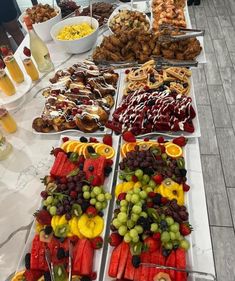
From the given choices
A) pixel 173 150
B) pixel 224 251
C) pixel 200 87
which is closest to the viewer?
pixel 173 150

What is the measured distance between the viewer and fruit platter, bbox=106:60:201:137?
47.2 inches

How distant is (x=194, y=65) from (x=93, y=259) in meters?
1.19

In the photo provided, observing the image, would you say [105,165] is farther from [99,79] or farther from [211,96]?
[211,96]

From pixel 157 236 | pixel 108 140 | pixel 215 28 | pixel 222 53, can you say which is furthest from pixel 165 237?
pixel 215 28

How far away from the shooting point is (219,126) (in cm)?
222

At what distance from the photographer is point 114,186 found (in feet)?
3.56

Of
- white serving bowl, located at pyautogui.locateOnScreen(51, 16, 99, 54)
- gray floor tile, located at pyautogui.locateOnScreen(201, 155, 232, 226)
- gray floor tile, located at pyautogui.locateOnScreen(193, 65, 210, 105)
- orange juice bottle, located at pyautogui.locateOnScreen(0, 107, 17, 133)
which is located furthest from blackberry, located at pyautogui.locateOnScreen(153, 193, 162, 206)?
gray floor tile, located at pyautogui.locateOnScreen(193, 65, 210, 105)

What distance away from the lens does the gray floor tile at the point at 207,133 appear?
209 centimetres

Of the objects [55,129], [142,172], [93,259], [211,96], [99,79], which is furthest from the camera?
[211,96]

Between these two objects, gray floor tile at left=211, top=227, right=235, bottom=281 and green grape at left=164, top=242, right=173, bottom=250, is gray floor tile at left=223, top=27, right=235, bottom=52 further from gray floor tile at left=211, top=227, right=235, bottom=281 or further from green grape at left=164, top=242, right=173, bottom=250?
green grape at left=164, top=242, right=173, bottom=250

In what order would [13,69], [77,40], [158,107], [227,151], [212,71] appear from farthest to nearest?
[212,71], [227,151], [77,40], [13,69], [158,107]

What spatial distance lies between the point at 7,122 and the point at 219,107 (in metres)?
1.79

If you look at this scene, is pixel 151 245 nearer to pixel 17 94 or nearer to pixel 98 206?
pixel 98 206

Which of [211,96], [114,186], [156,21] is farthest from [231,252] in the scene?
[156,21]
